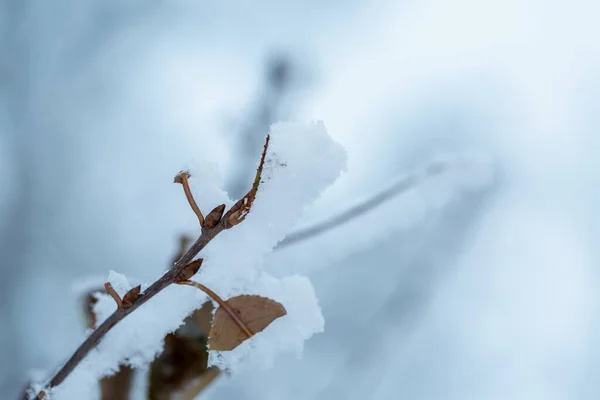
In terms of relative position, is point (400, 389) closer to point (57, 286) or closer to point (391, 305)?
point (391, 305)

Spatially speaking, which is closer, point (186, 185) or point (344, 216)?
point (186, 185)

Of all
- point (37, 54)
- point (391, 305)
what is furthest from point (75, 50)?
point (391, 305)

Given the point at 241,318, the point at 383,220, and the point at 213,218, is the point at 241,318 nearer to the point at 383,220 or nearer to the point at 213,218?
the point at 213,218

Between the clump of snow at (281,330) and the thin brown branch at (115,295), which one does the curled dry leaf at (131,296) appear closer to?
the thin brown branch at (115,295)

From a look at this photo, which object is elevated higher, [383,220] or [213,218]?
[383,220]

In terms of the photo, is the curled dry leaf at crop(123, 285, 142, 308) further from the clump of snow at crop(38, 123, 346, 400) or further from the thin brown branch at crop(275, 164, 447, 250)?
the thin brown branch at crop(275, 164, 447, 250)

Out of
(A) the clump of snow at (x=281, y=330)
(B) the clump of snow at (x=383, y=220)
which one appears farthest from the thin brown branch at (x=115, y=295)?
(B) the clump of snow at (x=383, y=220)

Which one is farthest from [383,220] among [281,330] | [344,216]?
[281,330]

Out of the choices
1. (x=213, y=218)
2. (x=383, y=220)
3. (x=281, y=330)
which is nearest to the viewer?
(x=213, y=218)
